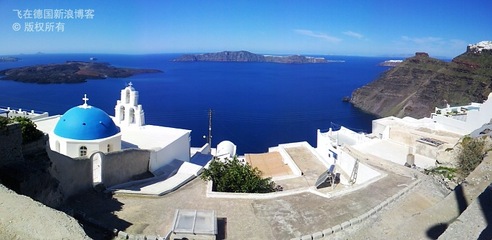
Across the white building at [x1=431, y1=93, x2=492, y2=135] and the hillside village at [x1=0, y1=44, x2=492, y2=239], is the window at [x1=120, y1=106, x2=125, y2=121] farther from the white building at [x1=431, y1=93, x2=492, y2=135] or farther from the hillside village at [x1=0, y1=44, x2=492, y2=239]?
the white building at [x1=431, y1=93, x2=492, y2=135]

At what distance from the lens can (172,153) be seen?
19.0 m

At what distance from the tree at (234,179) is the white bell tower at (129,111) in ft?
21.4

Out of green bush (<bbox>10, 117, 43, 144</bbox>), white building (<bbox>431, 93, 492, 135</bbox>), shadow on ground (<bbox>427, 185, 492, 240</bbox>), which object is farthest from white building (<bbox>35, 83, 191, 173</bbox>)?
white building (<bbox>431, 93, 492, 135</bbox>)

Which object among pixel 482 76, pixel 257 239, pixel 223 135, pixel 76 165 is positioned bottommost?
pixel 223 135

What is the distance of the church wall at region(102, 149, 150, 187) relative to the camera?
13.8 meters

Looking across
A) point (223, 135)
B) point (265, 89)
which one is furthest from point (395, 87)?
point (223, 135)

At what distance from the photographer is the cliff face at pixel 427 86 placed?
6241 cm

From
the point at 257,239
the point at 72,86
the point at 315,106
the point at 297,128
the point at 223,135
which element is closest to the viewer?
the point at 257,239

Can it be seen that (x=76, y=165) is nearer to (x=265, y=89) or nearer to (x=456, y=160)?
(x=456, y=160)

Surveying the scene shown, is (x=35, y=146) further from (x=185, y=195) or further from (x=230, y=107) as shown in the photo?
(x=230, y=107)

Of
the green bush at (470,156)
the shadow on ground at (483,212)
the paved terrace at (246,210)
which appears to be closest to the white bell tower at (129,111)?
the paved terrace at (246,210)

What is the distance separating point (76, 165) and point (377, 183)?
11051 mm

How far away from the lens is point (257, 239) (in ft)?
34.3

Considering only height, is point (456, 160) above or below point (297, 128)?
above
